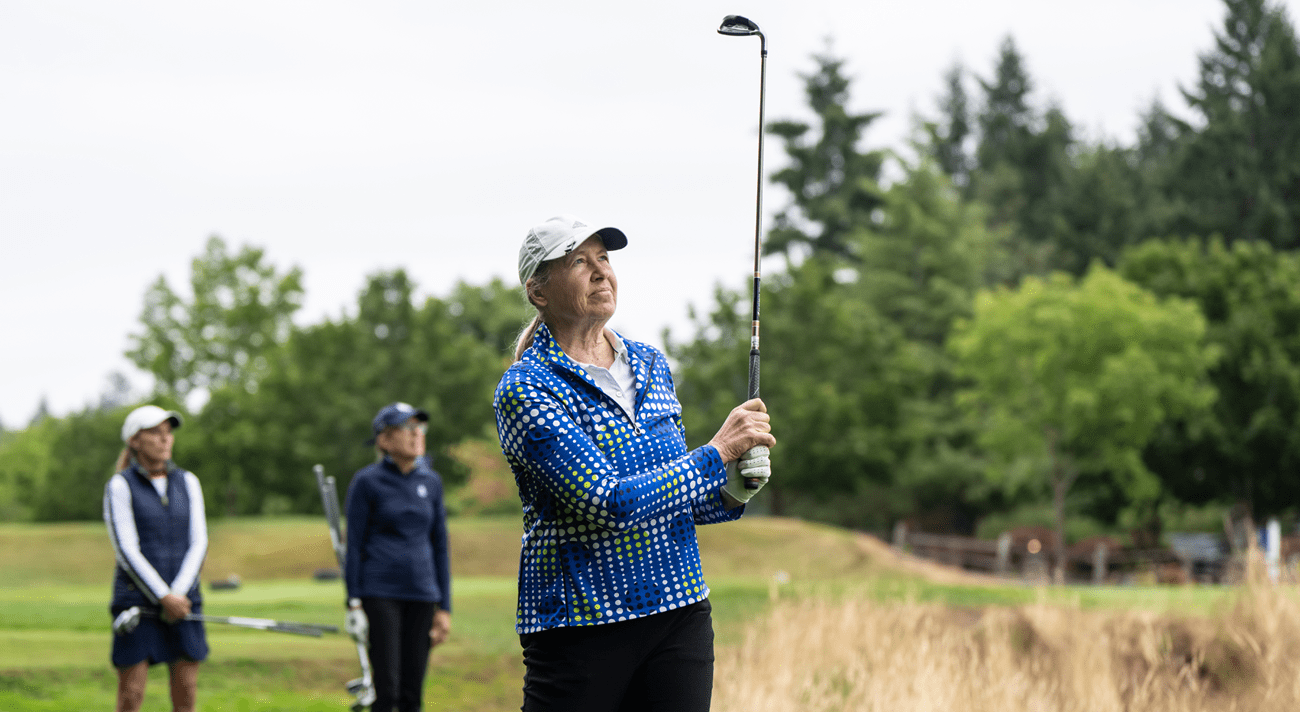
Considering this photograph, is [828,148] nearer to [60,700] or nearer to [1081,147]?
[1081,147]

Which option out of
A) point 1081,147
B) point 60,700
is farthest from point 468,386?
point 1081,147

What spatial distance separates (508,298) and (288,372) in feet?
83.1

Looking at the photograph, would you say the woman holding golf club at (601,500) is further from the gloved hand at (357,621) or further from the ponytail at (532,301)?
the gloved hand at (357,621)

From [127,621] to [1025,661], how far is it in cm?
465

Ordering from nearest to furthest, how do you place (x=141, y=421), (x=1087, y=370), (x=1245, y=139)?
(x=141, y=421), (x=1087, y=370), (x=1245, y=139)

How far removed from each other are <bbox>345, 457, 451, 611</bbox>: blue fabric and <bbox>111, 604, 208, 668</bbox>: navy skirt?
851 millimetres

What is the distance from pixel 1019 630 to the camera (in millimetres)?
9016

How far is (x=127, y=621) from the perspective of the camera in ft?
20.6

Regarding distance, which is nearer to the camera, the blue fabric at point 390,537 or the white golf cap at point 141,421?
the white golf cap at point 141,421

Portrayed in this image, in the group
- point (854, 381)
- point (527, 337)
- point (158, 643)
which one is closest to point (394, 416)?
point (158, 643)

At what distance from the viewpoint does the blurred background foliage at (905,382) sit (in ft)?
106

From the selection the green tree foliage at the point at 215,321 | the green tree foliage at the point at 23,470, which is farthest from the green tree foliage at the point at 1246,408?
the green tree foliage at the point at 23,470

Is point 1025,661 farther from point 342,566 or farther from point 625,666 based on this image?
point 625,666

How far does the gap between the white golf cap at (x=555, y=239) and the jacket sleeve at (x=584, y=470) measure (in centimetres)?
33
